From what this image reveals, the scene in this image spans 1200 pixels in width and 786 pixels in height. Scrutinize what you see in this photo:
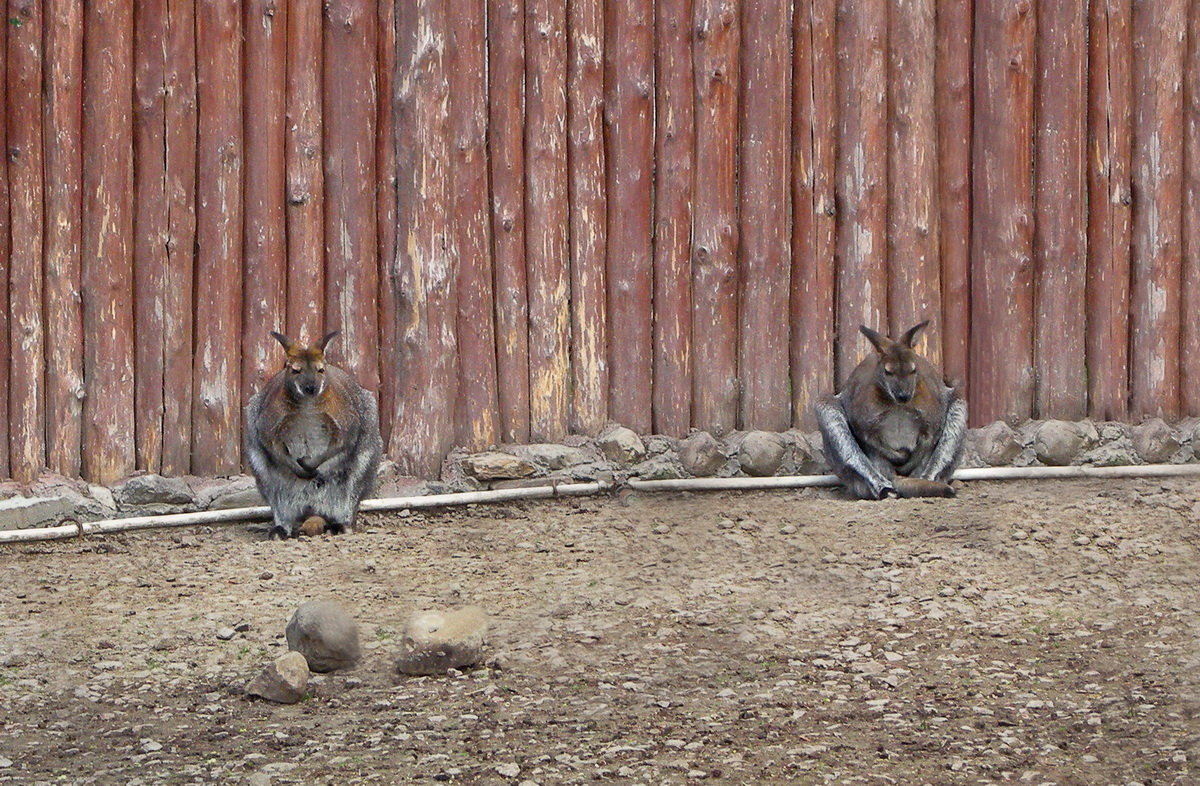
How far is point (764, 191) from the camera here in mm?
9539

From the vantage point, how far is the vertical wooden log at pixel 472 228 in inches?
365

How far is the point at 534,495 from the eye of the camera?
9227 millimetres

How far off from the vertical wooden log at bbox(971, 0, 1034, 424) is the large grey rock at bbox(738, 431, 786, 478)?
4.43 ft

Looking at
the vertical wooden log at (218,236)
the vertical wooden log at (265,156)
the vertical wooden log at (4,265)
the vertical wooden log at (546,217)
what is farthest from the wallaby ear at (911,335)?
the vertical wooden log at (4,265)

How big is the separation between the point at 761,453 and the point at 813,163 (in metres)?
1.69

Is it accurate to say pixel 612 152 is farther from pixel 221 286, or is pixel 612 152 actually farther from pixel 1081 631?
pixel 1081 631

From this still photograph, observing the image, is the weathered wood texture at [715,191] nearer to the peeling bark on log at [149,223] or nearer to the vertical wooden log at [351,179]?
the vertical wooden log at [351,179]

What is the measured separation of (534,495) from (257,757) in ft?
12.3

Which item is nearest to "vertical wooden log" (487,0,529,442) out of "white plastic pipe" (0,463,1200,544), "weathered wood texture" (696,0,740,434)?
"white plastic pipe" (0,463,1200,544)

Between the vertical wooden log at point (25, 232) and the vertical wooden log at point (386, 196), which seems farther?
the vertical wooden log at point (386, 196)

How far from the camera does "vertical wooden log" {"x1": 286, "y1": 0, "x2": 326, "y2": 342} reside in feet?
30.1

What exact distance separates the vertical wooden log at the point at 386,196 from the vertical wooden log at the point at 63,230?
5.22 feet

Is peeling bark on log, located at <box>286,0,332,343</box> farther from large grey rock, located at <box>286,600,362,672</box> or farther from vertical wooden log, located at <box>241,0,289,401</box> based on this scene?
large grey rock, located at <box>286,600,362,672</box>

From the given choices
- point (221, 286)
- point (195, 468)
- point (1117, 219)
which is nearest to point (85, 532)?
point (195, 468)
